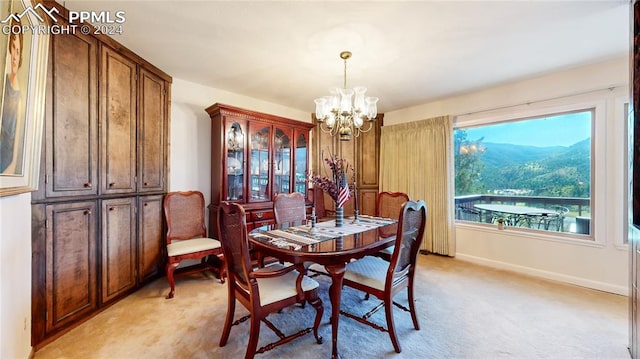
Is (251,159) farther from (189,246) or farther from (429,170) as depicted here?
(429,170)

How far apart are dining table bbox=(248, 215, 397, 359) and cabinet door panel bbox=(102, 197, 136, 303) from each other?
1.37 m

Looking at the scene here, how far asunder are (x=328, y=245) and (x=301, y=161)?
236 cm

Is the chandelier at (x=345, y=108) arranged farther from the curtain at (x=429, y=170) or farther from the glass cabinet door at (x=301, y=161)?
the curtain at (x=429, y=170)

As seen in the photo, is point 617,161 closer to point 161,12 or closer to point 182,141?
point 161,12

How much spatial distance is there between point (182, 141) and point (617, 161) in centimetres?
492

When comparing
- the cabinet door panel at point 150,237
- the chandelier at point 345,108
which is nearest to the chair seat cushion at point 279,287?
the chandelier at point 345,108

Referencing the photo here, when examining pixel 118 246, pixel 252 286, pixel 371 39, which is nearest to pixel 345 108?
pixel 371 39

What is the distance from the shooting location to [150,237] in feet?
8.93

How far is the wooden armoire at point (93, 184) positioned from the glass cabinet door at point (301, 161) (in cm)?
182

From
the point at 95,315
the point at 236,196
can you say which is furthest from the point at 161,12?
the point at 95,315

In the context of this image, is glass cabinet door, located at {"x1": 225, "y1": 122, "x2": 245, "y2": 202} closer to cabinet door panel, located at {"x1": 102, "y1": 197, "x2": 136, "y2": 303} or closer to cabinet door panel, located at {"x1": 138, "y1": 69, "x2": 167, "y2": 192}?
cabinet door panel, located at {"x1": 138, "y1": 69, "x2": 167, "y2": 192}

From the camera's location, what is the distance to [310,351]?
171 centimetres

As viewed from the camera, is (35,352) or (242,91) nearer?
(35,352)

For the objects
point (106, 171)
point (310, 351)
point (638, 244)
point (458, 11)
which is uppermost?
point (458, 11)
